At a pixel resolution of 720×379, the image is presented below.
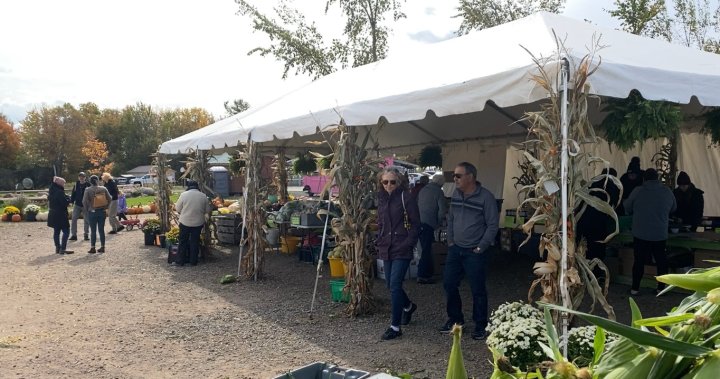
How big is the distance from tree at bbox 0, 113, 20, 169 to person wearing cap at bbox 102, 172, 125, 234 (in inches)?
1794

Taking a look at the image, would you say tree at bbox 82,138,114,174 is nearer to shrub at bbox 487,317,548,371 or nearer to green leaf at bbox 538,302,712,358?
shrub at bbox 487,317,548,371

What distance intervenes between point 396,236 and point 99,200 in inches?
342

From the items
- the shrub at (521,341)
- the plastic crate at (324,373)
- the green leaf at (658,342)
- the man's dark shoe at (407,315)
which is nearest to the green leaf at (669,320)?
the green leaf at (658,342)

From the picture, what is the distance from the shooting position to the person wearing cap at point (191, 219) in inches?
410

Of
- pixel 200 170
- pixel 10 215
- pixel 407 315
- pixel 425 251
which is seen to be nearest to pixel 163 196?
pixel 200 170

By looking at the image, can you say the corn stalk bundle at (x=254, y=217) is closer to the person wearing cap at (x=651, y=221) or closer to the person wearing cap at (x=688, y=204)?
the person wearing cap at (x=651, y=221)

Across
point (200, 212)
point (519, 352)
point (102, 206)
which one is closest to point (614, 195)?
point (519, 352)

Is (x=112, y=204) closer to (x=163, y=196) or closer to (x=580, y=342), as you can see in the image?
(x=163, y=196)

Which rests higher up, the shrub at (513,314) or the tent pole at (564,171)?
the tent pole at (564,171)

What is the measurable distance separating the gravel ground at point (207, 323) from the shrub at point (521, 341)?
36.9 inches

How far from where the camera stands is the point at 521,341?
12.1 ft

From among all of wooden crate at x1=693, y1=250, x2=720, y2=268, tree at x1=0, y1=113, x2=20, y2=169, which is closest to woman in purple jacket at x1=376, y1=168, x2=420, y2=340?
wooden crate at x1=693, y1=250, x2=720, y2=268

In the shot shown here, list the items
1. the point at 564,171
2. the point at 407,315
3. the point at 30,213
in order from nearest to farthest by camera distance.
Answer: the point at 564,171 < the point at 407,315 < the point at 30,213

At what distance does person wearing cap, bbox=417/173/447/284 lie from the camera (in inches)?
329
